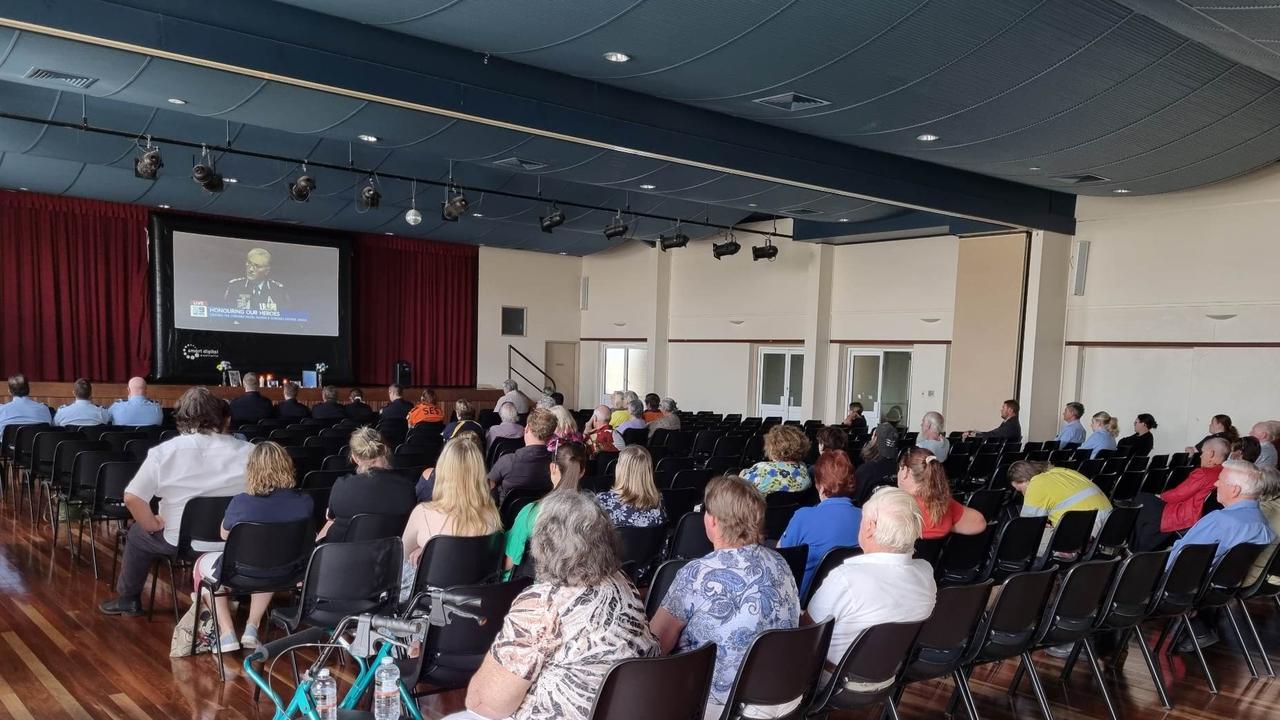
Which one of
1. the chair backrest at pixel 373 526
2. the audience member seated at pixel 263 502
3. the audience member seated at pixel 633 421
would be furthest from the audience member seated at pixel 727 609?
the audience member seated at pixel 633 421

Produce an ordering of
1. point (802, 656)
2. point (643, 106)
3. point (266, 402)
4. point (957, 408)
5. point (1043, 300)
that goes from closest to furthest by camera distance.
Result: point (802, 656) → point (643, 106) → point (266, 402) → point (1043, 300) → point (957, 408)

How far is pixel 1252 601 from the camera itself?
261 inches

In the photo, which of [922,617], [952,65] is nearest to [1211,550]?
[922,617]

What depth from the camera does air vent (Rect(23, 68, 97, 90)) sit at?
6.84m

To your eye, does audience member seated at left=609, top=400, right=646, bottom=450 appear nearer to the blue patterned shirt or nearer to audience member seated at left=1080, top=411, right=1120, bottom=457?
audience member seated at left=1080, top=411, right=1120, bottom=457

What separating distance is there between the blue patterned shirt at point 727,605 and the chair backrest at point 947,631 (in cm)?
76

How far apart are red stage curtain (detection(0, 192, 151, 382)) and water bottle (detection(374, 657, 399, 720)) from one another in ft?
53.1

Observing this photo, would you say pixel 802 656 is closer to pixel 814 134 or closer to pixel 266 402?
pixel 814 134

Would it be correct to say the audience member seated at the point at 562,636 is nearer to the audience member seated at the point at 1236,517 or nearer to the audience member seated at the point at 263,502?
the audience member seated at the point at 263,502

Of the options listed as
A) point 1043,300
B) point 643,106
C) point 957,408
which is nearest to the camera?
point 643,106

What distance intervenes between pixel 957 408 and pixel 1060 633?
1094cm

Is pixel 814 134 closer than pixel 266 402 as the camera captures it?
Yes

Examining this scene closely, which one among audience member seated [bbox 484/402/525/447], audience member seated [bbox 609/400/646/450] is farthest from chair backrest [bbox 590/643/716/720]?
audience member seated [bbox 609/400/646/450]

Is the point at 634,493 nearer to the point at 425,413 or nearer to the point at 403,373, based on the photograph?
the point at 425,413
